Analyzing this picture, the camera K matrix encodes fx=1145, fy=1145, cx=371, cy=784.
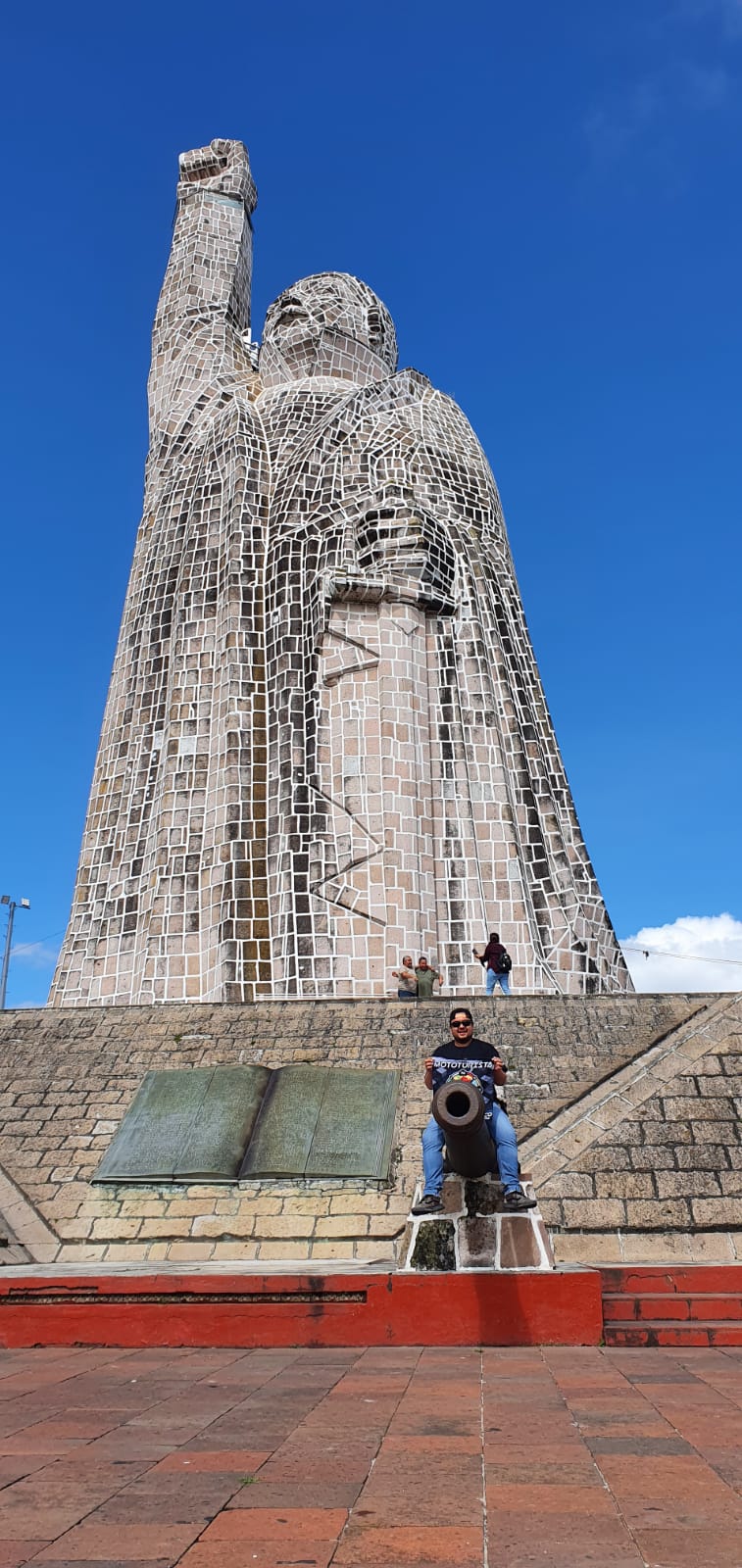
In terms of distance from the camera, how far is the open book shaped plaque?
25.1ft

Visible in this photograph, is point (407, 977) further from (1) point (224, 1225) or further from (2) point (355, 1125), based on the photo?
(1) point (224, 1225)

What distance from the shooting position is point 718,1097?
746cm

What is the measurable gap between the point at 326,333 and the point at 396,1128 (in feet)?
48.7

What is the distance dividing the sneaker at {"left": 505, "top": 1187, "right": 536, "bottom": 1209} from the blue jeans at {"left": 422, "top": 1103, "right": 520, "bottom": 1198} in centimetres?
5

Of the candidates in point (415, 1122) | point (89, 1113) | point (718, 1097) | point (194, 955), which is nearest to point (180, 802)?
point (194, 955)

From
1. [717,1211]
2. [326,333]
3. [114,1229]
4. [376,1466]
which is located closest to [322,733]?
[326,333]

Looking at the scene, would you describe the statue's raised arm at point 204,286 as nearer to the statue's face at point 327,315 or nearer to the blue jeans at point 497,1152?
the statue's face at point 327,315

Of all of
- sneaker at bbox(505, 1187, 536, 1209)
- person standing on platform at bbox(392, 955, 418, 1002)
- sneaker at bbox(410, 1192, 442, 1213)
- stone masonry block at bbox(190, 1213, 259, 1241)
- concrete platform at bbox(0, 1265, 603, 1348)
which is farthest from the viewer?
person standing on platform at bbox(392, 955, 418, 1002)

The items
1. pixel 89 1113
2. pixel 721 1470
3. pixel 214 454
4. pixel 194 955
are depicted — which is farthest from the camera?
pixel 214 454

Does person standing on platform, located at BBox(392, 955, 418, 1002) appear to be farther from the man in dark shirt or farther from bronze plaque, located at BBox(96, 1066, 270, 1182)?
the man in dark shirt

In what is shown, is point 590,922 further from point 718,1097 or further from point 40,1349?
point 40,1349

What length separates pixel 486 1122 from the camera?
541 cm

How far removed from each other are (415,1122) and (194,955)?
6.50 m

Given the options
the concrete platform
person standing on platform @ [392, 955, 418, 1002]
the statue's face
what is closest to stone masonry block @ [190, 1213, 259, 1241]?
the concrete platform
